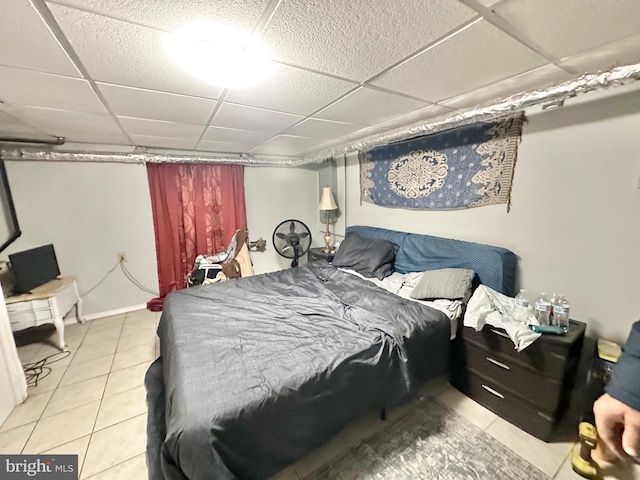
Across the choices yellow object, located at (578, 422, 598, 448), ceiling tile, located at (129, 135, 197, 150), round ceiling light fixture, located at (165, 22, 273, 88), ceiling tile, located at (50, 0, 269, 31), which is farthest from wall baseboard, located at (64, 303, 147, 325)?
yellow object, located at (578, 422, 598, 448)

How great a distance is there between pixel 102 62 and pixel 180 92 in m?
0.39

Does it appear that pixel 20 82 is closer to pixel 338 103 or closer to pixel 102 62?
pixel 102 62

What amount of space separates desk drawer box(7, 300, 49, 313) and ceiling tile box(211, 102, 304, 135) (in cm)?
210

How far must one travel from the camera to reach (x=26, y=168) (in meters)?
2.55

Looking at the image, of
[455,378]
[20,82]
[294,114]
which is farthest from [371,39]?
[455,378]

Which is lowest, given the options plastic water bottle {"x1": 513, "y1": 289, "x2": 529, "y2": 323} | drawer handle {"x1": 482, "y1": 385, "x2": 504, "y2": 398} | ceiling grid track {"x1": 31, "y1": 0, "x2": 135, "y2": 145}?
drawer handle {"x1": 482, "y1": 385, "x2": 504, "y2": 398}

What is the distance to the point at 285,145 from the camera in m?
3.08

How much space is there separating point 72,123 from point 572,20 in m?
3.13

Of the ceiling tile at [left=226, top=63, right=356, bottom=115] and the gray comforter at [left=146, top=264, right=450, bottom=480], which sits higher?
the ceiling tile at [left=226, top=63, right=356, bottom=115]

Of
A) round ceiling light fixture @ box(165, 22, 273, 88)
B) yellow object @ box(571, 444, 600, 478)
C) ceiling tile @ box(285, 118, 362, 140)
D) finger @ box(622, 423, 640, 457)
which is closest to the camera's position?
finger @ box(622, 423, 640, 457)

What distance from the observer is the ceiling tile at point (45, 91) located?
1.25 m

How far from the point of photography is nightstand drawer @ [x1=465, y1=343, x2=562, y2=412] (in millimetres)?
1392

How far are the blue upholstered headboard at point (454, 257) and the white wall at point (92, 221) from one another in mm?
2891

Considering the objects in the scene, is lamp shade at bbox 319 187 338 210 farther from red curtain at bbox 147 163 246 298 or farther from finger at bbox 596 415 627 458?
finger at bbox 596 415 627 458
